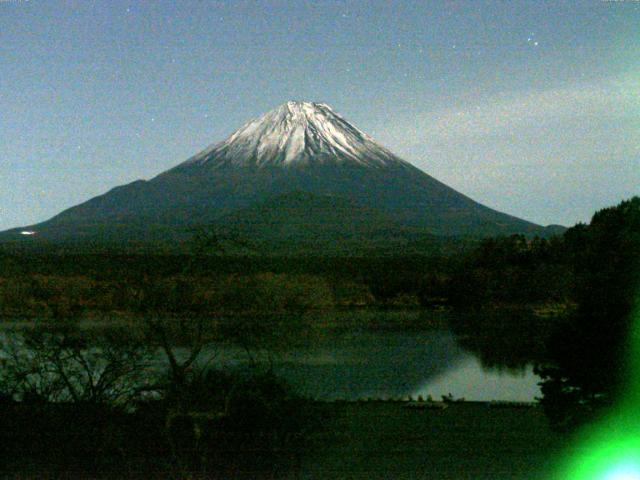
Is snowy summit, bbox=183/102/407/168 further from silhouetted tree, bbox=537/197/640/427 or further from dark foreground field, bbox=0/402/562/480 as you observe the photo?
silhouetted tree, bbox=537/197/640/427

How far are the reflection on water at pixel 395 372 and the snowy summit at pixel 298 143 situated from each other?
77849mm

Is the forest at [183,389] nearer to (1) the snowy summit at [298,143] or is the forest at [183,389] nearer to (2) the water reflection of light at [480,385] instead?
(2) the water reflection of light at [480,385]

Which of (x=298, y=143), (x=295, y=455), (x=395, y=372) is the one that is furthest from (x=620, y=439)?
(x=298, y=143)

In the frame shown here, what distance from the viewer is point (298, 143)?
100375 mm

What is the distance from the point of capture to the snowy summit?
95750 millimetres

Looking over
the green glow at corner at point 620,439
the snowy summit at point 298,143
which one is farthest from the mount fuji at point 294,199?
the green glow at corner at point 620,439

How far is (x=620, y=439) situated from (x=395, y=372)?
834cm

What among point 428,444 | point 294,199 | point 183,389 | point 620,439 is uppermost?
point 294,199

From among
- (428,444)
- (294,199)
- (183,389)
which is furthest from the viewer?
(294,199)

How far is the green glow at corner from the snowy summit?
8811 cm

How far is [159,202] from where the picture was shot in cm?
8575

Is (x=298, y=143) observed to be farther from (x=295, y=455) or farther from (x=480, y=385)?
(x=295, y=455)

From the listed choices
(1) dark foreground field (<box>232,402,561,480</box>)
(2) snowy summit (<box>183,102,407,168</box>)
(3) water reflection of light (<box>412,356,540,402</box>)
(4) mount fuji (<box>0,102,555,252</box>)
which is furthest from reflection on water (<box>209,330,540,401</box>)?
(2) snowy summit (<box>183,102,407,168</box>)

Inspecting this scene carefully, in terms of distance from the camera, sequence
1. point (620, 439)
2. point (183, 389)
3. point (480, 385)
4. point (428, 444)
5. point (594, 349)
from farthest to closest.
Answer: point (480, 385) < point (428, 444) < point (183, 389) < point (594, 349) < point (620, 439)
